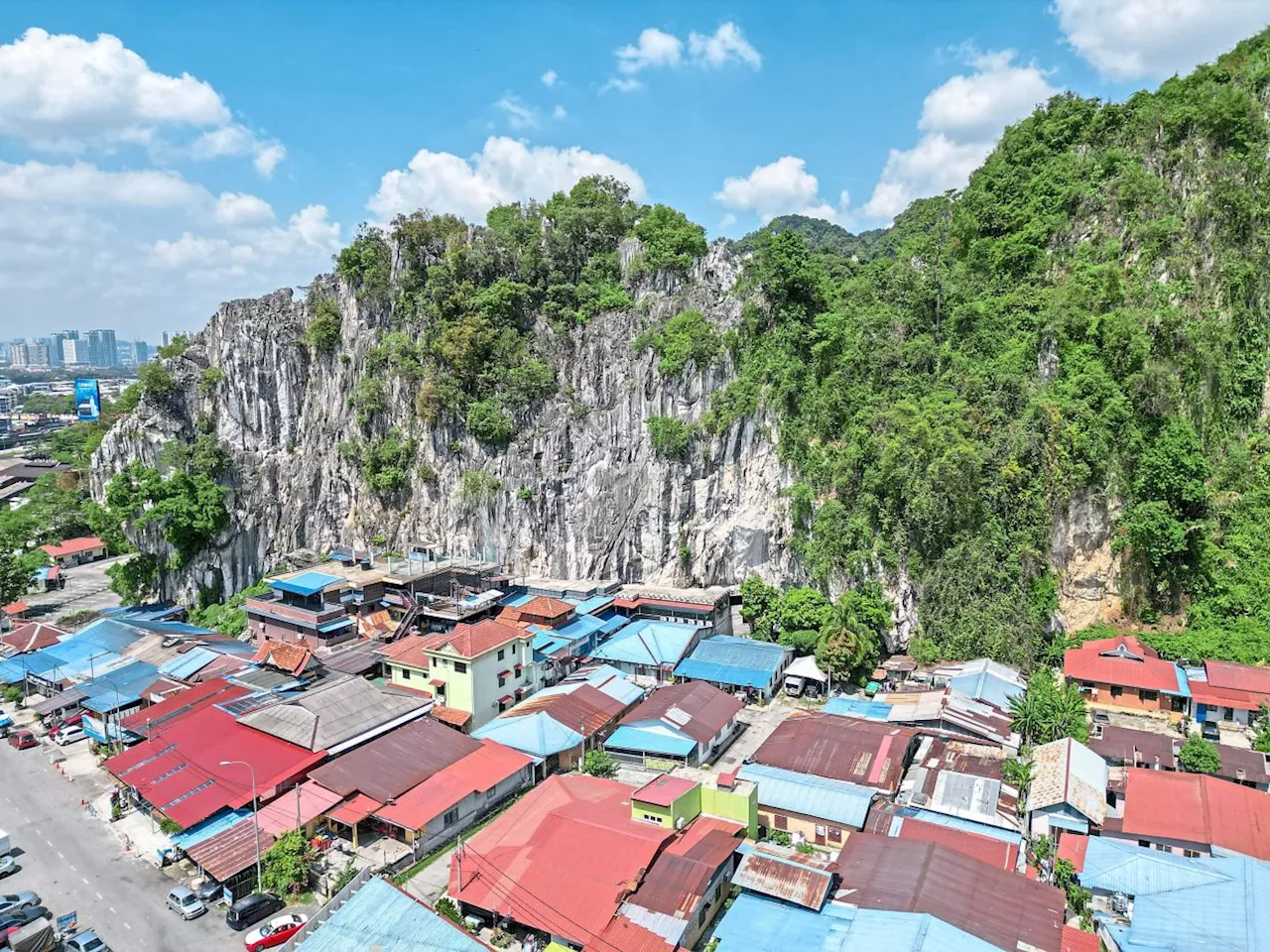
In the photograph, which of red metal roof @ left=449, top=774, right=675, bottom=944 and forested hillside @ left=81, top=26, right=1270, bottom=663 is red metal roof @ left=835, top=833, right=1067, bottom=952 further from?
forested hillside @ left=81, top=26, right=1270, bottom=663

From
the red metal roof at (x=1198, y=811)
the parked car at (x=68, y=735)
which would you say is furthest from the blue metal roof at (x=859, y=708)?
the parked car at (x=68, y=735)

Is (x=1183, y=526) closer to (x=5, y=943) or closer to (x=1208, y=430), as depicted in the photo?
(x=1208, y=430)

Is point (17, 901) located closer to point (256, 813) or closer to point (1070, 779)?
point (256, 813)

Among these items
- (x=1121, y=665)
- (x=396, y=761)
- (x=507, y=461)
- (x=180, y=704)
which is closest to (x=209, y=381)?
(x=507, y=461)

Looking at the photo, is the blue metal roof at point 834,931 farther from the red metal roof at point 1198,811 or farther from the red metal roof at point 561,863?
the red metal roof at point 1198,811

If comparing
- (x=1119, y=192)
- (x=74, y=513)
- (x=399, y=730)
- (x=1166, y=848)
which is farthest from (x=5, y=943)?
(x=74, y=513)

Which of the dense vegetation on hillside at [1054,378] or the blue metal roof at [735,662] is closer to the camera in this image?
the dense vegetation on hillside at [1054,378]

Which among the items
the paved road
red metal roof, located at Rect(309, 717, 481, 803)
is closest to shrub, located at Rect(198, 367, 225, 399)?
the paved road
